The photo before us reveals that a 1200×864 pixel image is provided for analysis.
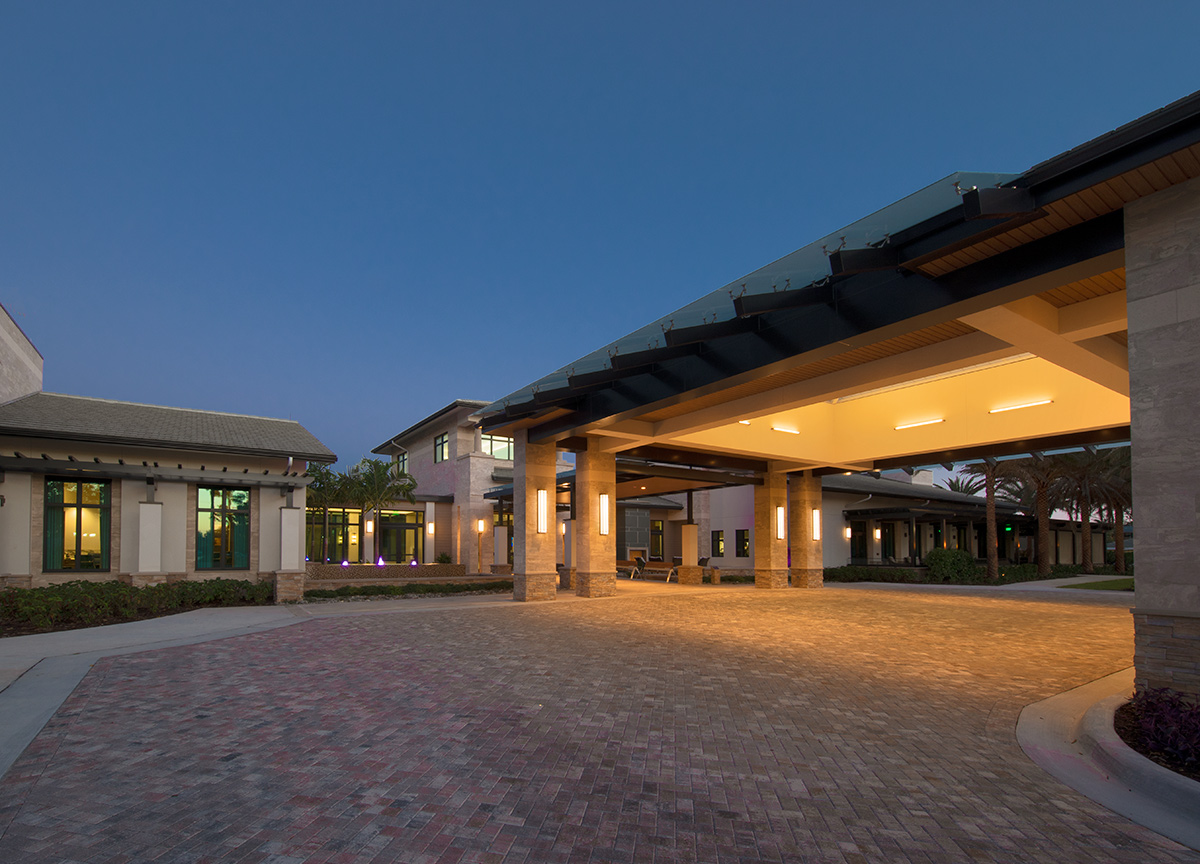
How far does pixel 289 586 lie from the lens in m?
18.7

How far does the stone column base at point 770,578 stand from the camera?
2491cm

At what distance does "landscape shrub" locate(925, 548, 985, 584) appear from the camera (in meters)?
29.5

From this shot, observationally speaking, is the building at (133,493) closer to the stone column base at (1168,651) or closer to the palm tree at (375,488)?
the palm tree at (375,488)

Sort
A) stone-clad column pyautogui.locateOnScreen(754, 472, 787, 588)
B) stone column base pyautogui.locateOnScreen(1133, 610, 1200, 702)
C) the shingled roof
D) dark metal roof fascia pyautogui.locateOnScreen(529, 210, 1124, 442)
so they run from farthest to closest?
stone-clad column pyautogui.locateOnScreen(754, 472, 787, 588)
the shingled roof
dark metal roof fascia pyautogui.locateOnScreen(529, 210, 1124, 442)
stone column base pyautogui.locateOnScreen(1133, 610, 1200, 702)

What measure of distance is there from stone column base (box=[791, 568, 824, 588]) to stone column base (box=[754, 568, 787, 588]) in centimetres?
61

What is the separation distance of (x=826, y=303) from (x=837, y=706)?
17.7 feet

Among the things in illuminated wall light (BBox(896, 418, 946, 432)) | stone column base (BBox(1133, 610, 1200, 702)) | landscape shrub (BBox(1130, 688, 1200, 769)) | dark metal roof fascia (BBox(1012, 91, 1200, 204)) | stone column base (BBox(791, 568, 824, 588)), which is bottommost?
stone column base (BBox(791, 568, 824, 588))

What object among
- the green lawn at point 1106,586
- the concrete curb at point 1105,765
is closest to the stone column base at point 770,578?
the green lawn at point 1106,586

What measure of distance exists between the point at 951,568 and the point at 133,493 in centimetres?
3111

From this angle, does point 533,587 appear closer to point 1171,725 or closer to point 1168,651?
point 1168,651

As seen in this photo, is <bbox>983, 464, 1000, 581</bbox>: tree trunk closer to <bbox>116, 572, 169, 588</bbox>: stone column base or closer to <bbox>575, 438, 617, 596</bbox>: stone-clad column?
<bbox>575, 438, 617, 596</bbox>: stone-clad column

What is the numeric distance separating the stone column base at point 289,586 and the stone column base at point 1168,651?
18.7 m

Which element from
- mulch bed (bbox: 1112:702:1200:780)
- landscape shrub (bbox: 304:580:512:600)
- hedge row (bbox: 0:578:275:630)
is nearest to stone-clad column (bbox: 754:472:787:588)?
landscape shrub (bbox: 304:580:512:600)

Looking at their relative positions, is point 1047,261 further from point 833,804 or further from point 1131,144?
point 833,804
